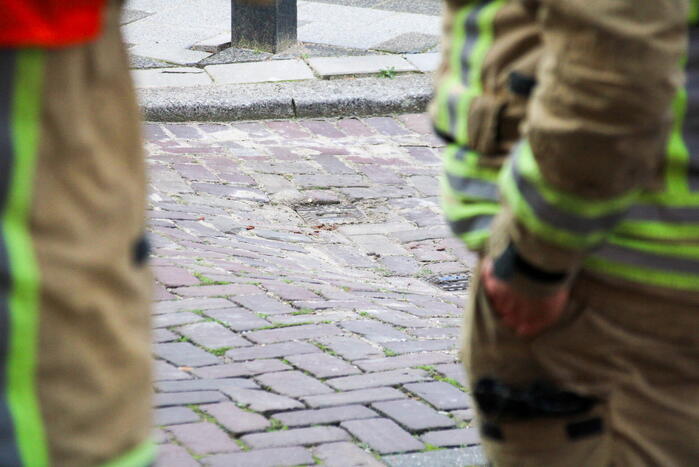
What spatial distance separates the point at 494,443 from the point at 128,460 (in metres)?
0.71

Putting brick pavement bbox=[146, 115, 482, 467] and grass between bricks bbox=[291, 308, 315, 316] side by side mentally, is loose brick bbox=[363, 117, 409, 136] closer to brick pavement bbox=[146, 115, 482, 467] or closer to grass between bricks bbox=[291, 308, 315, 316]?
brick pavement bbox=[146, 115, 482, 467]

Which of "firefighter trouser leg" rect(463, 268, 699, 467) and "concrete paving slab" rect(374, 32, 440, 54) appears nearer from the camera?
"firefighter trouser leg" rect(463, 268, 699, 467)

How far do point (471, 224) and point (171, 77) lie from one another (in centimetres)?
647

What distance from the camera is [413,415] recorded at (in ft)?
11.1

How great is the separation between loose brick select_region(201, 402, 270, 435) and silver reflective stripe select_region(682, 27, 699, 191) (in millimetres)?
1860

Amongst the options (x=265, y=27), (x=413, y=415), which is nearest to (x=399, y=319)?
(x=413, y=415)

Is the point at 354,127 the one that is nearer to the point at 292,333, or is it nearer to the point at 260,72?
the point at 260,72

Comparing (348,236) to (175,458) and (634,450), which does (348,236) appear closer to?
(175,458)

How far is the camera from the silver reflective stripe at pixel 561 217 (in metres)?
1.53

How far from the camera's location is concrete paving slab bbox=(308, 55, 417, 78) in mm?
8250

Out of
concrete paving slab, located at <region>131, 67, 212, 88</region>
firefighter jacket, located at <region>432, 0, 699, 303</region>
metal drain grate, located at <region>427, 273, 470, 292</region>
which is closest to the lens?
firefighter jacket, located at <region>432, 0, 699, 303</region>

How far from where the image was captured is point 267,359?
3.76m

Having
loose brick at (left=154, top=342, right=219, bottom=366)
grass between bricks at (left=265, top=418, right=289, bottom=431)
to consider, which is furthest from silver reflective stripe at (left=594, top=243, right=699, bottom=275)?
loose brick at (left=154, top=342, right=219, bottom=366)

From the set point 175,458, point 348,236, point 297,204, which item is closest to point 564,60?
point 175,458
